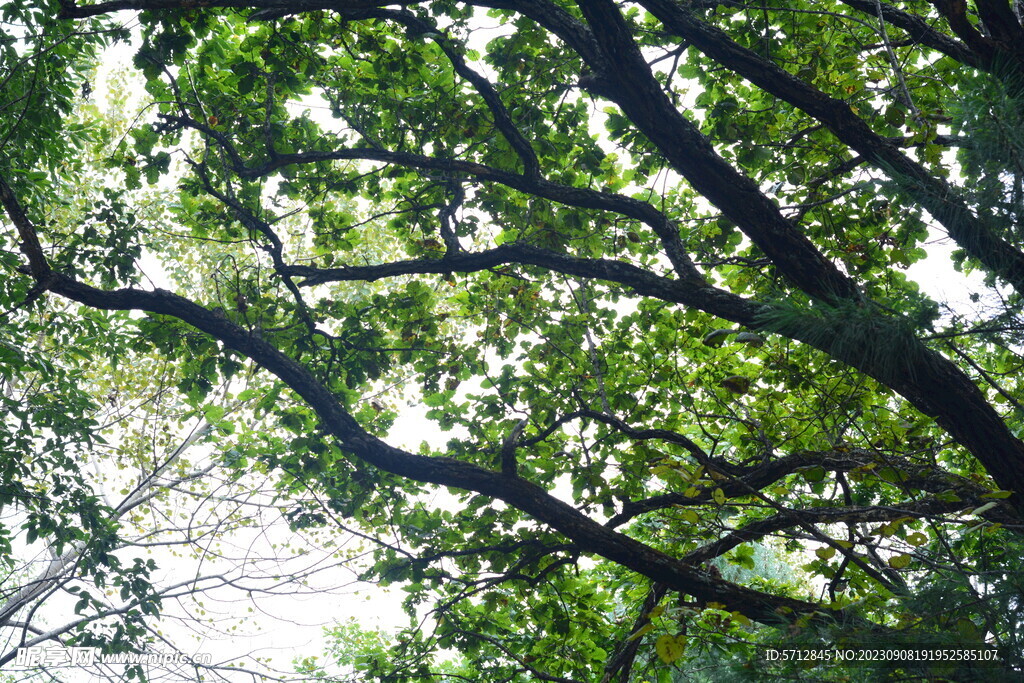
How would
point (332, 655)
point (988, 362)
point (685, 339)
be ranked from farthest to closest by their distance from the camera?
point (332, 655) < point (685, 339) < point (988, 362)

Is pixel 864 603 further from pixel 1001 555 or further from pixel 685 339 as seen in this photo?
pixel 685 339

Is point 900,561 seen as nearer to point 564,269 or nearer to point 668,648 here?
point 668,648

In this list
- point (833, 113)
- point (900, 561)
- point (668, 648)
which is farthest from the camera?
point (833, 113)

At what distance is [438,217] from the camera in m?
5.62

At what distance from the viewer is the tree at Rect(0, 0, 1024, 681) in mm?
3727

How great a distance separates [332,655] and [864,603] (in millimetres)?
9595

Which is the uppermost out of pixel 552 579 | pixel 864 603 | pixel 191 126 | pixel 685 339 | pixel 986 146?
pixel 191 126

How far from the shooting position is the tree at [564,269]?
12.2ft

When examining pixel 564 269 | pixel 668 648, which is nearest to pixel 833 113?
pixel 564 269

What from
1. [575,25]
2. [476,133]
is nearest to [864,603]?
[575,25]

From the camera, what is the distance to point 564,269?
175 inches

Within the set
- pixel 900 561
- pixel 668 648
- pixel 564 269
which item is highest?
pixel 564 269

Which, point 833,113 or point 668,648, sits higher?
point 833,113

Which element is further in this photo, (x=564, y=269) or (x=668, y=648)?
(x=564, y=269)
